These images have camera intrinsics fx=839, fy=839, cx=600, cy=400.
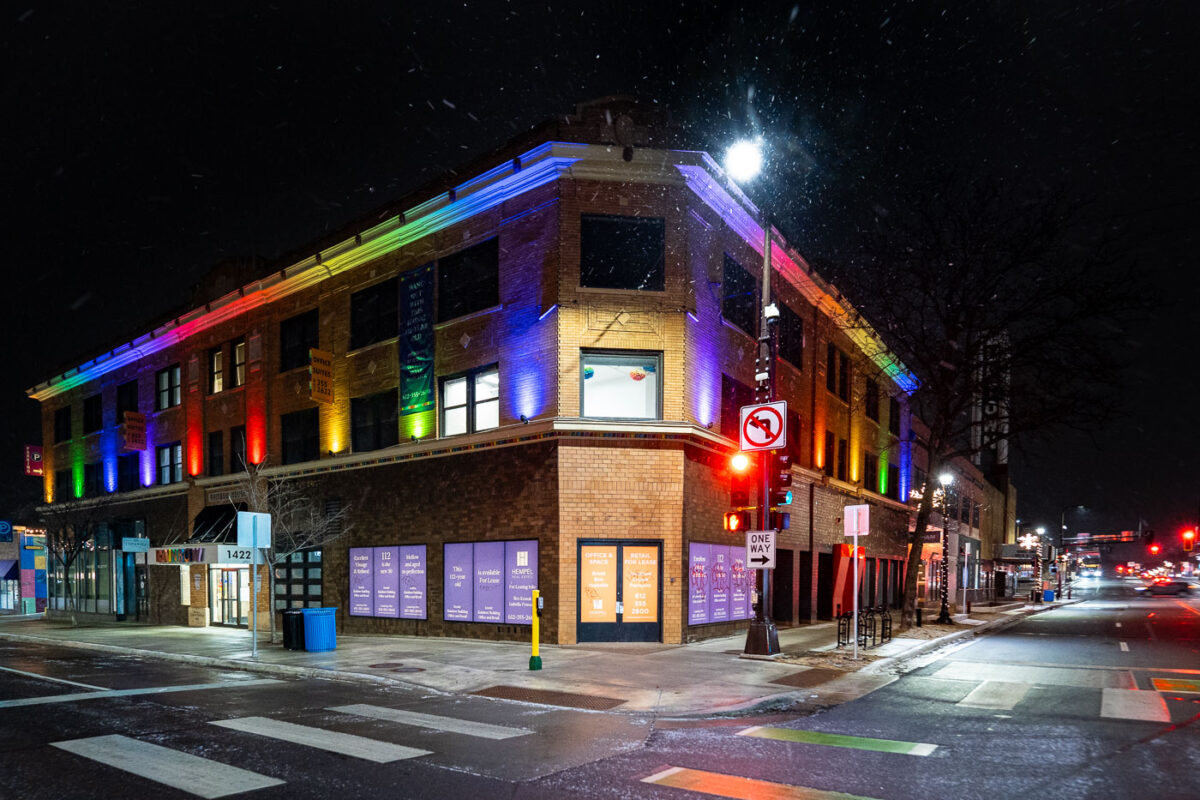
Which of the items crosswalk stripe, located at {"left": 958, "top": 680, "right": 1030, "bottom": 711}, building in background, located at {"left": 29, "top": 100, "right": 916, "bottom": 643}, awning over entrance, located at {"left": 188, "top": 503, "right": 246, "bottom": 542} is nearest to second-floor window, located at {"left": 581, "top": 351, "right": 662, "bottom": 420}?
building in background, located at {"left": 29, "top": 100, "right": 916, "bottom": 643}

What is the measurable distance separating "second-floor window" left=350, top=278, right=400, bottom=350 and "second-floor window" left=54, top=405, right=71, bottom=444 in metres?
23.0

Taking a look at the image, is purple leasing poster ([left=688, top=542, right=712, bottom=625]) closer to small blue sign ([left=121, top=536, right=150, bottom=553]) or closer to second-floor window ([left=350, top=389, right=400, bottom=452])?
second-floor window ([left=350, top=389, right=400, bottom=452])

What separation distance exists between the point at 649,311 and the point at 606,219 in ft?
7.96

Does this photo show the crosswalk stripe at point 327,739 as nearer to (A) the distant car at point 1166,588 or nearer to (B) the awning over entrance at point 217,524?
(B) the awning over entrance at point 217,524

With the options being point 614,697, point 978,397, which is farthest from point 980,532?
point 614,697

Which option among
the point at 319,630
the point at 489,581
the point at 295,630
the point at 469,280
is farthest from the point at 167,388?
the point at 489,581

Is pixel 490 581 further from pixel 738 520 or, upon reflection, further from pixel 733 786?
pixel 733 786

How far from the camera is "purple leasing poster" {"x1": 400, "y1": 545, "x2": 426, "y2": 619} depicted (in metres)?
22.2

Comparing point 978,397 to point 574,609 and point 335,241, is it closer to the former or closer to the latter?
point 574,609

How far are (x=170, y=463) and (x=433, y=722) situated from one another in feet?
88.9

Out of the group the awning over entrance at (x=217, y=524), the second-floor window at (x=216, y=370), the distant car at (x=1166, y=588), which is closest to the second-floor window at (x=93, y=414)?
the second-floor window at (x=216, y=370)

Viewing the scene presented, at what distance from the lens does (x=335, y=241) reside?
25328mm

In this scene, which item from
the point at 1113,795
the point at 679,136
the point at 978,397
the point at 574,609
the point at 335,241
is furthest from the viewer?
the point at 978,397

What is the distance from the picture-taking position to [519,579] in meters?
19.8
